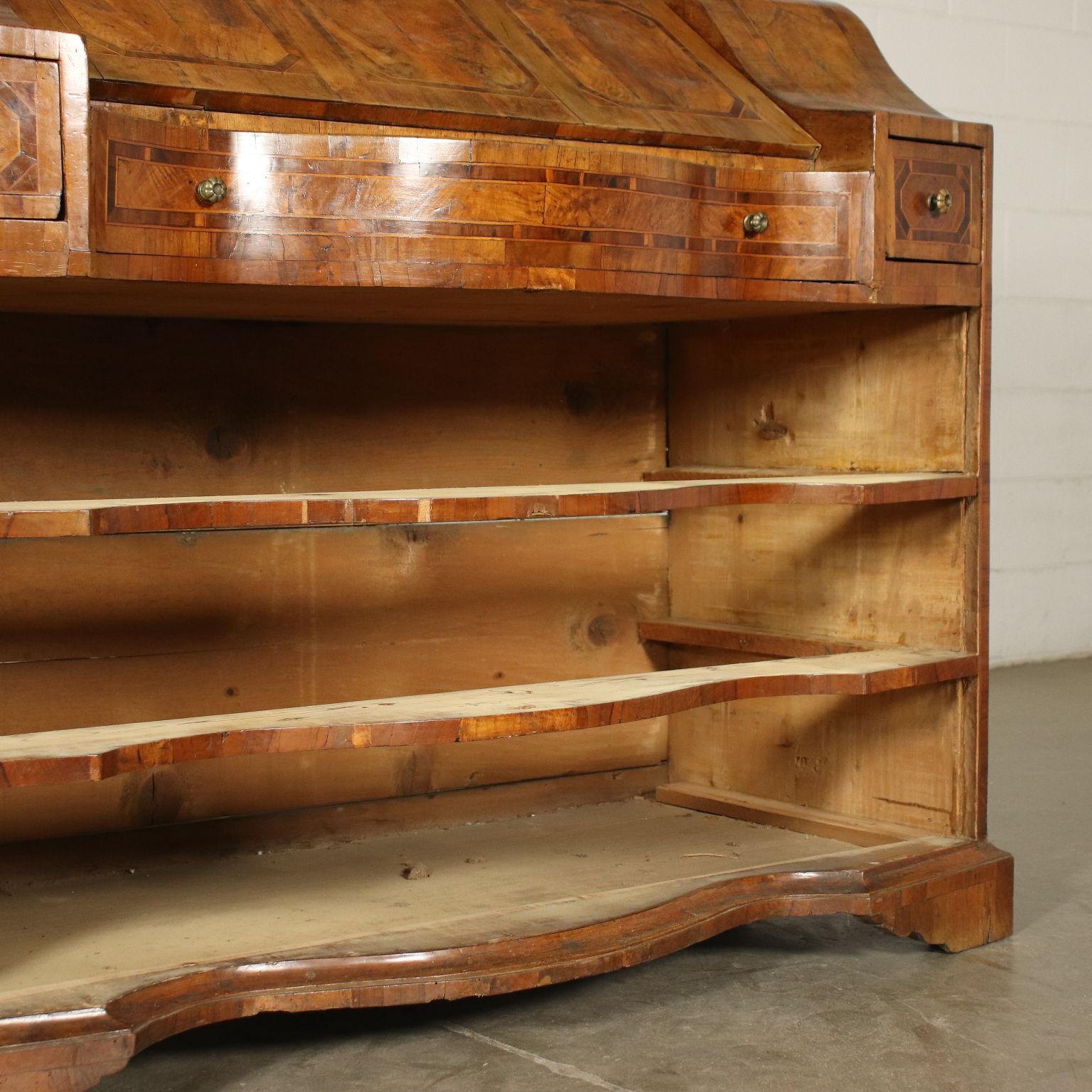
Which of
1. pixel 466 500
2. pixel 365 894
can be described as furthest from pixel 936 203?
pixel 365 894

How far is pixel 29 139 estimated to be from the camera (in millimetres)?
1401

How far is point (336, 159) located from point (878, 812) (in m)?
1.23

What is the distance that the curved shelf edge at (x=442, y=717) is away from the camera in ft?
4.73

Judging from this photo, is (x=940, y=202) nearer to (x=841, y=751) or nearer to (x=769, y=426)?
(x=769, y=426)

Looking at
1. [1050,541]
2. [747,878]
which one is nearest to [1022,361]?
[1050,541]

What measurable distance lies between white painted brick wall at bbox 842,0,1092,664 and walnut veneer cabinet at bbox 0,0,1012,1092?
220 cm

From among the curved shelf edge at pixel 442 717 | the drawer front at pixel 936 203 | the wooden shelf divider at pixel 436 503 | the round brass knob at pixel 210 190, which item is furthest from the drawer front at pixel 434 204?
the curved shelf edge at pixel 442 717

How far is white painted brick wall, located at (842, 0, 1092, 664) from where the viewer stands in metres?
4.32

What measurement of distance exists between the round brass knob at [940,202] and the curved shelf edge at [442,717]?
0.59 m

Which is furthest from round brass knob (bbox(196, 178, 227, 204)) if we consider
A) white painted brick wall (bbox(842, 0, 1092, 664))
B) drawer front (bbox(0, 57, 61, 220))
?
white painted brick wall (bbox(842, 0, 1092, 664))

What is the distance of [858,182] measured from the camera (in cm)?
189

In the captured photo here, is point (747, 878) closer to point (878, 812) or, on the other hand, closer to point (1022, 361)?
point (878, 812)

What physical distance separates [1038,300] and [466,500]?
322 centimetres

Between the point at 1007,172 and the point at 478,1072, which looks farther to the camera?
the point at 1007,172
